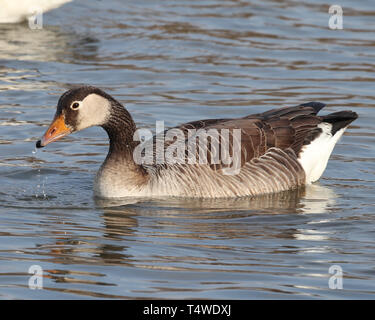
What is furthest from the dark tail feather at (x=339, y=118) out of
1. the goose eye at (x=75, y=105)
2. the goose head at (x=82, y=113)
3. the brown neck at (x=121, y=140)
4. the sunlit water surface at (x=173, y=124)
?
the goose eye at (x=75, y=105)

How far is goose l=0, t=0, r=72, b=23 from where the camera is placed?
1891 cm

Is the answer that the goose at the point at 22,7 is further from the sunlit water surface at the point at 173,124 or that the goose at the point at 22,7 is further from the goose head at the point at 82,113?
the goose head at the point at 82,113

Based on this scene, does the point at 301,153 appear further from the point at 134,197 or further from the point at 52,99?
the point at 52,99

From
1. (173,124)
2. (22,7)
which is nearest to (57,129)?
(173,124)

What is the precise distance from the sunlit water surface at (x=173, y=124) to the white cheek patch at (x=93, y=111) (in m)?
0.94

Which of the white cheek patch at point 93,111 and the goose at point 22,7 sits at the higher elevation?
the goose at point 22,7

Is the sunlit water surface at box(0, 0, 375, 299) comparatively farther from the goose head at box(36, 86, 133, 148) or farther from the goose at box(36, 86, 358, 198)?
the goose head at box(36, 86, 133, 148)

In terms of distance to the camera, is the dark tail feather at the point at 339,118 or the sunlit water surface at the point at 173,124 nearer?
the sunlit water surface at the point at 173,124

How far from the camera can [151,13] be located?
20203 mm

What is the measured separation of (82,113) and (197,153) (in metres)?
1.46

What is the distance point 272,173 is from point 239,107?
323cm

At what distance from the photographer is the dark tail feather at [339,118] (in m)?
12.3

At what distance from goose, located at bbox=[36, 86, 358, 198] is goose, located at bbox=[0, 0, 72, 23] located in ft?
27.3

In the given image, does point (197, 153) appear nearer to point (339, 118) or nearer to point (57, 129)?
point (57, 129)
